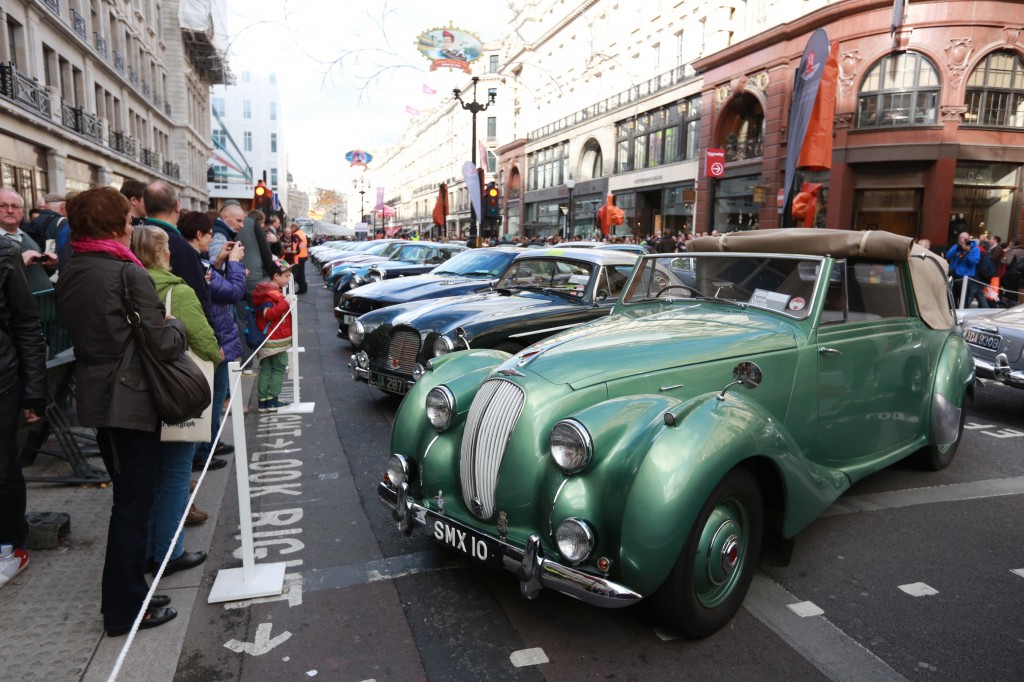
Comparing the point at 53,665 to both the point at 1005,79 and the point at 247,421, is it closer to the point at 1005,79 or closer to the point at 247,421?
the point at 247,421

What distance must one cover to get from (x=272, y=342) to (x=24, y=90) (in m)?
18.1

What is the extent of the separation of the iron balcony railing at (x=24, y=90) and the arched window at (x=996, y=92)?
27.9m

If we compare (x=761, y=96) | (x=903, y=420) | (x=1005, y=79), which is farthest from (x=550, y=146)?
(x=903, y=420)

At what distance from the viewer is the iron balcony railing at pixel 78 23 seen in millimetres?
23531

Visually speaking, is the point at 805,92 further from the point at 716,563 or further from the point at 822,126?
the point at 716,563

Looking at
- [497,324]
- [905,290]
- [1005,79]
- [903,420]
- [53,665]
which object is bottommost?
[53,665]

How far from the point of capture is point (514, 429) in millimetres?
3100

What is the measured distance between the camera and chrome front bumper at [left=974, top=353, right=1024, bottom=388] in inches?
Result: 262

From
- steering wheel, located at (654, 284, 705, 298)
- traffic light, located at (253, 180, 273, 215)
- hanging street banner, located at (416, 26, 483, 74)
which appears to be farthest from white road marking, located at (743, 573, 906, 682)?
hanging street banner, located at (416, 26, 483, 74)

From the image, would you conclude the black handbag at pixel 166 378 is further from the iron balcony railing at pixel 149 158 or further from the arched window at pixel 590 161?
the arched window at pixel 590 161

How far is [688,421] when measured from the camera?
288 cm

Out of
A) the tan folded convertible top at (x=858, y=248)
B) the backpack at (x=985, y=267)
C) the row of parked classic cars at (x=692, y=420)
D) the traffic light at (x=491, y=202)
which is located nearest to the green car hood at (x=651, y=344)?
the row of parked classic cars at (x=692, y=420)

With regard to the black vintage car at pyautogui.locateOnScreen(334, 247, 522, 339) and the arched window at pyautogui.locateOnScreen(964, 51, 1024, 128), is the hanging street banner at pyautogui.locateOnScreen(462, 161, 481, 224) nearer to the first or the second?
the black vintage car at pyautogui.locateOnScreen(334, 247, 522, 339)

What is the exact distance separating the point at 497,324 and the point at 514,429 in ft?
9.96
